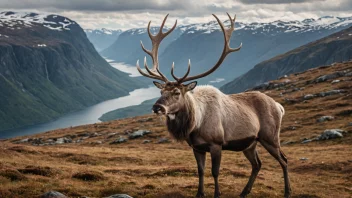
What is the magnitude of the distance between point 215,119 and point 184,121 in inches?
51.2

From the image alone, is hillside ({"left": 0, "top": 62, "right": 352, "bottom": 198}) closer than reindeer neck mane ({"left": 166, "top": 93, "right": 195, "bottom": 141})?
No

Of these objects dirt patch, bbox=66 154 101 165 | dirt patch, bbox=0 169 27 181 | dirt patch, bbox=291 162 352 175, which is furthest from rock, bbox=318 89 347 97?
dirt patch, bbox=0 169 27 181

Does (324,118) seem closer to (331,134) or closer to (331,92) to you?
(331,134)

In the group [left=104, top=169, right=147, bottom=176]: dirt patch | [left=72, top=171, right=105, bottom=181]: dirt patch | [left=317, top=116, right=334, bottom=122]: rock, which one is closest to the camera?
[left=72, top=171, right=105, bottom=181]: dirt patch

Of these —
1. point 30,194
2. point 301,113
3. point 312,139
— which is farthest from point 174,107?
point 301,113

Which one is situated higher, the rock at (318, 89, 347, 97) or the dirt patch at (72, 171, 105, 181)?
the dirt patch at (72, 171, 105, 181)

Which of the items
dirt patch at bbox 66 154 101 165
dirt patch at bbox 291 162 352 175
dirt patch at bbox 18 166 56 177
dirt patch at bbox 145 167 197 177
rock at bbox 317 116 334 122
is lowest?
rock at bbox 317 116 334 122

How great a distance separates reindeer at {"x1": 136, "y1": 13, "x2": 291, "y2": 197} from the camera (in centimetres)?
1475

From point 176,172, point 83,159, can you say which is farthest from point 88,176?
point 83,159

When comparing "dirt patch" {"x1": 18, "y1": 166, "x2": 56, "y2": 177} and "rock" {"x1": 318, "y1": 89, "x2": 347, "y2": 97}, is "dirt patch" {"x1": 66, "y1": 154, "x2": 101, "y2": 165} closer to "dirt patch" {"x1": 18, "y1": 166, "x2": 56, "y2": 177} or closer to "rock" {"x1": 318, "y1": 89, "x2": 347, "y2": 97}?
"dirt patch" {"x1": 18, "y1": 166, "x2": 56, "y2": 177}

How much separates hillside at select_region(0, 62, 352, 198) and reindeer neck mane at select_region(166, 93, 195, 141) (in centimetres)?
199

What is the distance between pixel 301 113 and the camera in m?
58.3

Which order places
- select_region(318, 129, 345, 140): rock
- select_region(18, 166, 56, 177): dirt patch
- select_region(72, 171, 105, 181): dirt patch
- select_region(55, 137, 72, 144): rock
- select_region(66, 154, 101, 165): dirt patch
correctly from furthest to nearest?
select_region(55, 137, 72, 144): rock, select_region(318, 129, 345, 140): rock, select_region(66, 154, 101, 165): dirt patch, select_region(18, 166, 56, 177): dirt patch, select_region(72, 171, 105, 181): dirt patch

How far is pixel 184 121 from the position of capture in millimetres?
14758
